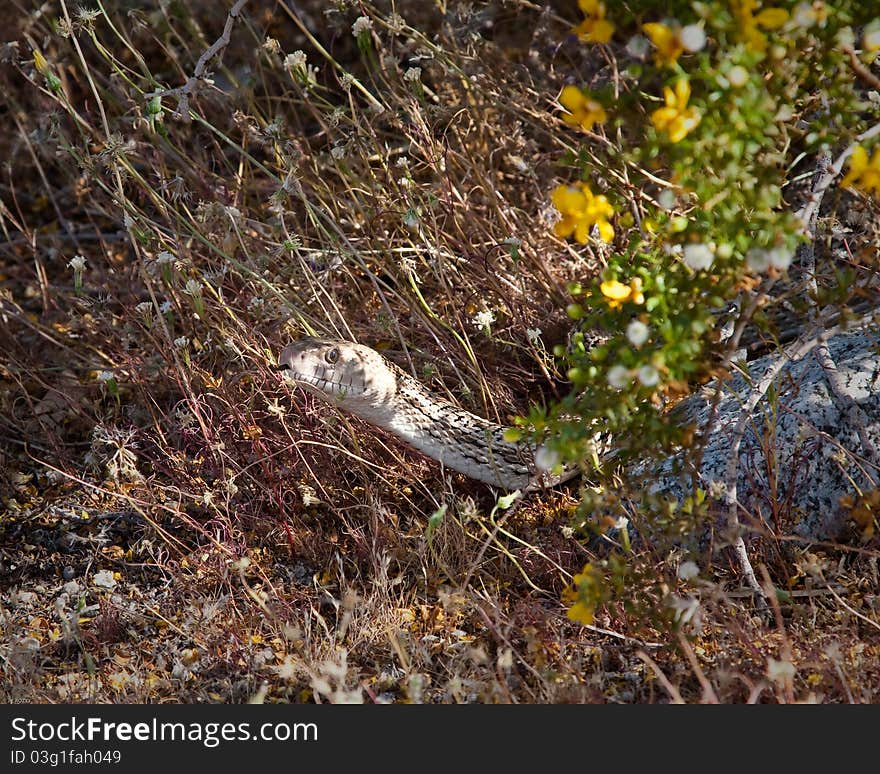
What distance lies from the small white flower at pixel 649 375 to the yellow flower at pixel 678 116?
1.51 feet

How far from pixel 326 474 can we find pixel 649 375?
1.73m

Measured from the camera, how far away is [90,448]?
3961mm

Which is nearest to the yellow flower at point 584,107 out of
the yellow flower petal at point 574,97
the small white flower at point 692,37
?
the yellow flower petal at point 574,97

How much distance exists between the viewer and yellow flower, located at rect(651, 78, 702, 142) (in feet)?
6.52

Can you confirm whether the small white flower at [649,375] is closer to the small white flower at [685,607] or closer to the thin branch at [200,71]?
the small white flower at [685,607]

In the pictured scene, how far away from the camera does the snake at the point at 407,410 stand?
3189 millimetres

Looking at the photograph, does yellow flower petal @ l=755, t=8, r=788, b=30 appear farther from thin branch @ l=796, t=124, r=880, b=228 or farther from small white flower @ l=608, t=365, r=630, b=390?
small white flower @ l=608, t=365, r=630, b=390

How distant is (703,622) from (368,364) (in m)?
1.28

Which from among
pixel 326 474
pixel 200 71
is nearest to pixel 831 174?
pixel 200 71

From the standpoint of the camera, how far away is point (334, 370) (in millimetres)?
3191

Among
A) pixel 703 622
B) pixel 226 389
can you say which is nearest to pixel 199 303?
pixel 226 389

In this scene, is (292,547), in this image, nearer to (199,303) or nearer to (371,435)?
(371,435)

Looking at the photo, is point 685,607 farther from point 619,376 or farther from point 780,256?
point 780,256

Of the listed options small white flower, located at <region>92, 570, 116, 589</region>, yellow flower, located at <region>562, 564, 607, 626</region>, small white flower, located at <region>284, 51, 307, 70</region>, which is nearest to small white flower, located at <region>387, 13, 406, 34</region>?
small white flower, located at <region>284, 51, 307, 70</region>
